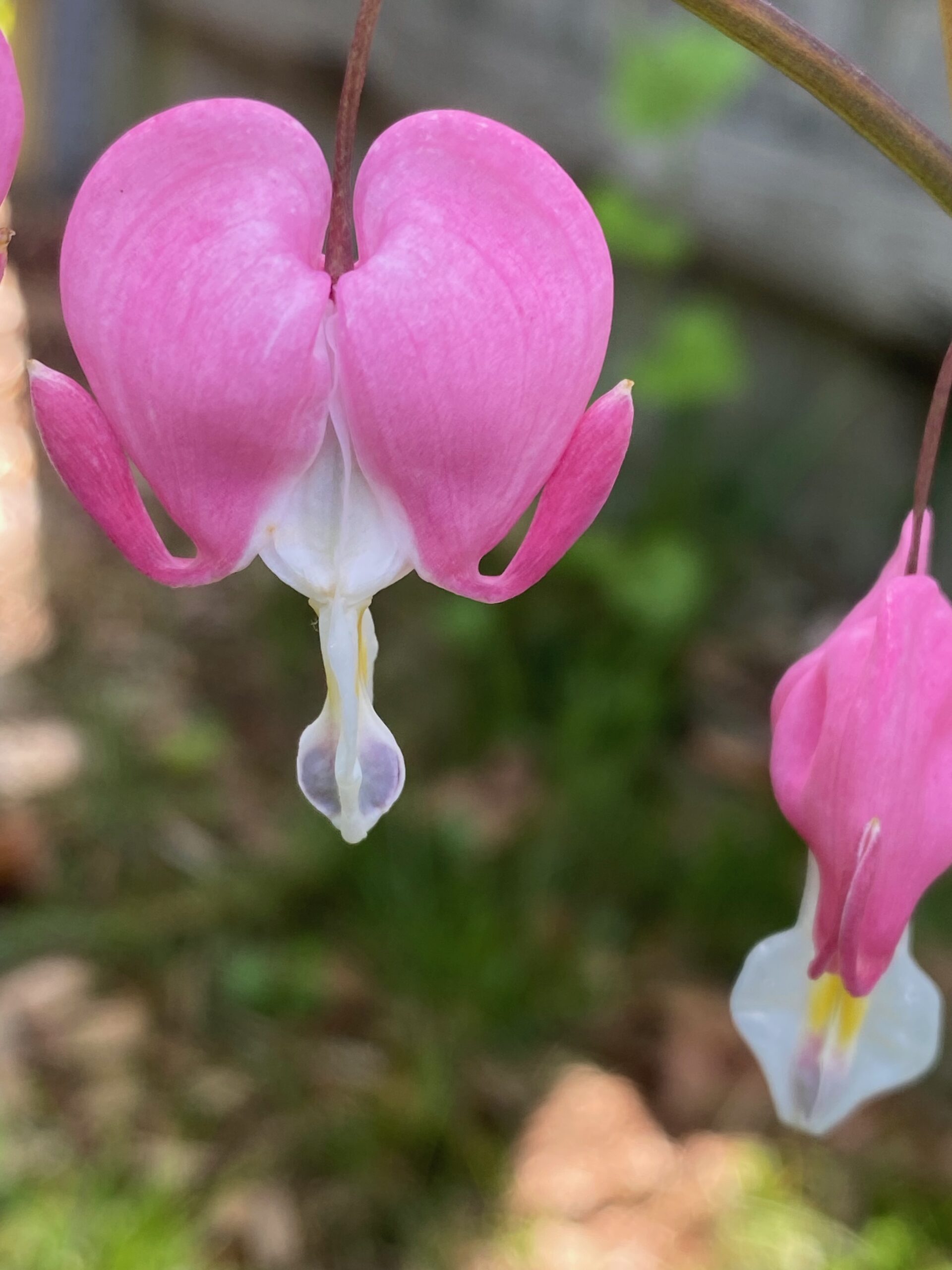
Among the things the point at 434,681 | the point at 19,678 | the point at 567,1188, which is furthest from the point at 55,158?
the point at 567,1188

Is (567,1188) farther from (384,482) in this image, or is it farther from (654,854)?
(384,482)

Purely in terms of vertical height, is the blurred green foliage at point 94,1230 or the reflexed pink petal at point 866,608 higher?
the reflexed pink petal at point 866,608

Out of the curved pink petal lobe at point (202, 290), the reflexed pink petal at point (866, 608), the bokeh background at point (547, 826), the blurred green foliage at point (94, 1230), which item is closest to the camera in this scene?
the curved pink petal lobe at point (202, 290)

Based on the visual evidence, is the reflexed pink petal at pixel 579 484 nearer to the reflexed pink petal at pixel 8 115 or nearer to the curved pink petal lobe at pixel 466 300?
the curved pink petal lobe at pixel 466 300

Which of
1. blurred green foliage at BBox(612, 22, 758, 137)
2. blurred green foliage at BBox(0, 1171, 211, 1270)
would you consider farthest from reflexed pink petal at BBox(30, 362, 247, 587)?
blurred green foliage at BBox(612, 22, 758, 137)

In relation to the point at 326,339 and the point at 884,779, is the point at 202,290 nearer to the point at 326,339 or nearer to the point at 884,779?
the point at 326,339

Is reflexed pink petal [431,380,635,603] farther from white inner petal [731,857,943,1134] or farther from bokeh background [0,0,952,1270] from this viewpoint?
bokeh background [0,0,952,1270]

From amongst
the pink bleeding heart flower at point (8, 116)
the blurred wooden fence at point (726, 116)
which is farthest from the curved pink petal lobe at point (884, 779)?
the blurred wooden fence at point (726, 116)
